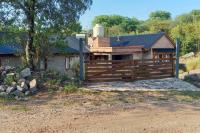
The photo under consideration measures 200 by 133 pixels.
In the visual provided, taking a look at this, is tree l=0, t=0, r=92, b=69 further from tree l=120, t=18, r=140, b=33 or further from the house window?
tree l=120, t=18, r=140, b=33

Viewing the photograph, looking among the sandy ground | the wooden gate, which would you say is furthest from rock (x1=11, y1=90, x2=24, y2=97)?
the wooden gate

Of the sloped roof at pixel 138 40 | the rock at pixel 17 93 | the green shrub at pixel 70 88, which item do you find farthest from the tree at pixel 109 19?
the rock at pixel 17 93

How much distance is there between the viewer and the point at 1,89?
18078 mm

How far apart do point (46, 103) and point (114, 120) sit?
12.2 feet

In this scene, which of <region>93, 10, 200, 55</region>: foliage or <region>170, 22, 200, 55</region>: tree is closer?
<region>170, 22, 200, 55</region>: tree

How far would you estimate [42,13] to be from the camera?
786 inches

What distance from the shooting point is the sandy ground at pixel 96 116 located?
41.2ft

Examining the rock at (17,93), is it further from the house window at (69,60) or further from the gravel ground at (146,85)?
the house window at (69,60)

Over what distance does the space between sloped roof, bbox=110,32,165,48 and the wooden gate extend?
20.1 meters

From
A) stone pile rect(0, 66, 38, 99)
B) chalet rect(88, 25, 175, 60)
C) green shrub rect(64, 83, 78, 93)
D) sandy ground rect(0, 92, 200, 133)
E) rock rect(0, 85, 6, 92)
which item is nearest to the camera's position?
sandy ground rect(0, 92, 200, 133)

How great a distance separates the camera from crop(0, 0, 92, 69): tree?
19688 mm

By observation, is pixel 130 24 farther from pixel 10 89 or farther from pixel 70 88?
pixel 10 89

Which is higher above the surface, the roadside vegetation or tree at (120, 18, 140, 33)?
tree at (120, 18, 140, 33)

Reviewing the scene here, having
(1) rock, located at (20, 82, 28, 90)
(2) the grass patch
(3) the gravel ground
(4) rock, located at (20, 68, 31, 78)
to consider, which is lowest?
(2) the grass patch
